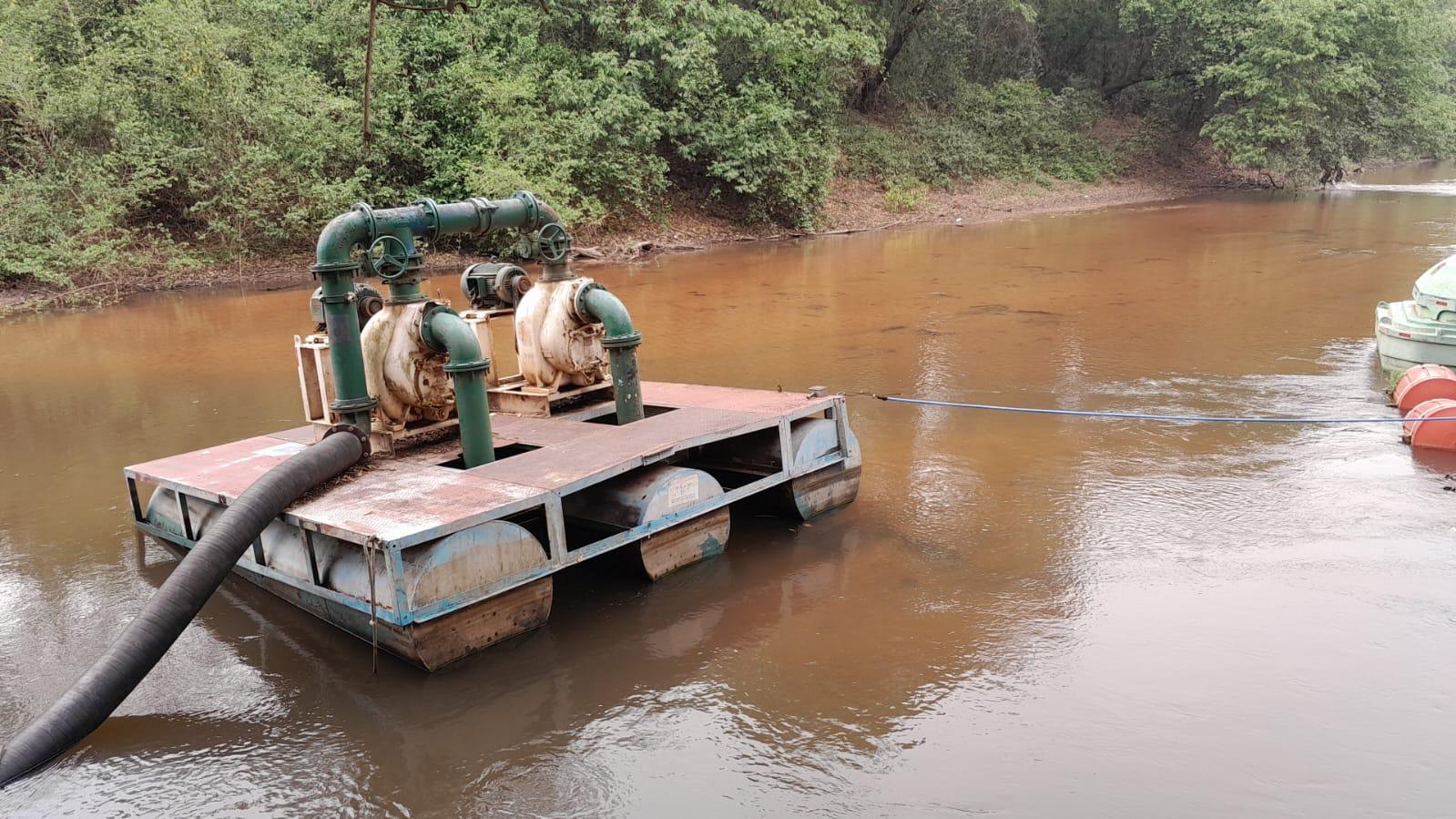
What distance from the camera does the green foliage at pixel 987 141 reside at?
30.1 metres

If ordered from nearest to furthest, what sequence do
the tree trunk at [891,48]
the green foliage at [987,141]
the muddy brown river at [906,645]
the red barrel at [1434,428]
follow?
the muddy brown river at [906,645]
the red barrel at [1434,428]
the green foliage at [987,141]
the tree trunk at [891,48]

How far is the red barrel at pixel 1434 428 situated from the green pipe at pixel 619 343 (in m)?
5.96

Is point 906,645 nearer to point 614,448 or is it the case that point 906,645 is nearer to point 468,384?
point 614,448

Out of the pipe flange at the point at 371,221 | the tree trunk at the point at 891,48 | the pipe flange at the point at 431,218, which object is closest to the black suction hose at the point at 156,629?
the pipe flange at the point at 371,221

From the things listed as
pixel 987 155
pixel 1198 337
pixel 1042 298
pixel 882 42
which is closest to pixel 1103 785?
pixel 1198 337

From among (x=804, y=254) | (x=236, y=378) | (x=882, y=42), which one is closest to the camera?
(x=236, y=378)

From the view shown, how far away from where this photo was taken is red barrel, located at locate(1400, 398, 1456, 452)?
25.7 ft

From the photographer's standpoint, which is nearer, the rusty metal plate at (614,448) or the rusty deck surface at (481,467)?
the rusty deck surface at (481,467)

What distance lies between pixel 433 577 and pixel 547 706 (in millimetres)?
791

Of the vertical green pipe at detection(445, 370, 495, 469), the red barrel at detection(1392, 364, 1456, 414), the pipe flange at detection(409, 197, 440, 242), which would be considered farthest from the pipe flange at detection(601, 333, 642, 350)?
the red barrel at detection(1392, 364, 1456, 414)

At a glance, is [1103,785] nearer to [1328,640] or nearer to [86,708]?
[1328,640]

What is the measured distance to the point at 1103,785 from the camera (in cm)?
400

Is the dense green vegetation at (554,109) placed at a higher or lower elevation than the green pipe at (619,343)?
higher

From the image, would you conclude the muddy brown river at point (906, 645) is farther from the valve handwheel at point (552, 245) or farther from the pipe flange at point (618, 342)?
the valve handwheel at point (552, 245)
